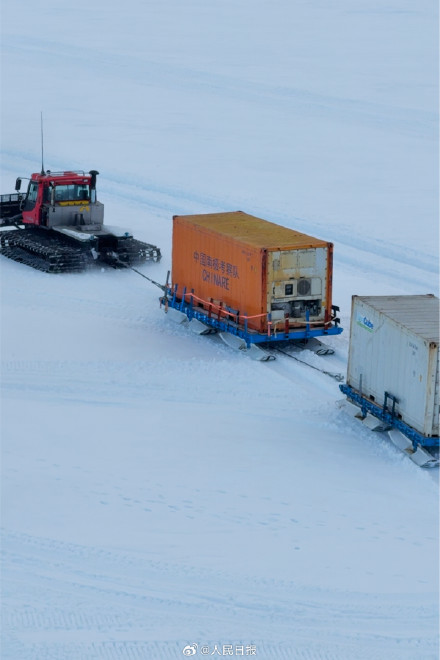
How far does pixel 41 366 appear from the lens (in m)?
23.0

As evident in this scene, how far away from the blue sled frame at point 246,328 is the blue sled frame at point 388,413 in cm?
280

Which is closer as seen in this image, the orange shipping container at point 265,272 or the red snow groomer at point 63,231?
the orange shipping container at point 265,272

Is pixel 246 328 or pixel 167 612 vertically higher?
pixel 246 328

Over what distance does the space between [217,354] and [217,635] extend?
9776mm

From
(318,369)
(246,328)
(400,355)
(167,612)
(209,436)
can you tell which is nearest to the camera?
(167,612)

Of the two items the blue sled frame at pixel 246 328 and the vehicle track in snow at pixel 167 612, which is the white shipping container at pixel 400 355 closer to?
the blue sled frame at pixel 246 328

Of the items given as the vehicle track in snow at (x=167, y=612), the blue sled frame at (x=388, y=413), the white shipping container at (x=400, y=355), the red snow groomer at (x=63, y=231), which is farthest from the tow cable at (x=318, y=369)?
the vehicle track in snow at (x=167, y=612)

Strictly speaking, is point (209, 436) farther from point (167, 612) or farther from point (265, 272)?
point (167, 612)

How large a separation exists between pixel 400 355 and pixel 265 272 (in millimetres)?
4617

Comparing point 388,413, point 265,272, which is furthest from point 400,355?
point 265,272

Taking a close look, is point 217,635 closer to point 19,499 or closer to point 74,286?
point 19,499

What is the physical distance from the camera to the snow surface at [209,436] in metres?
15.0

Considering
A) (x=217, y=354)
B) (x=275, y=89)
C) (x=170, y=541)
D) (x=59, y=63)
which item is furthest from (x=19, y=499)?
(x=59, y=63)

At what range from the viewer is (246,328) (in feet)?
77.0
